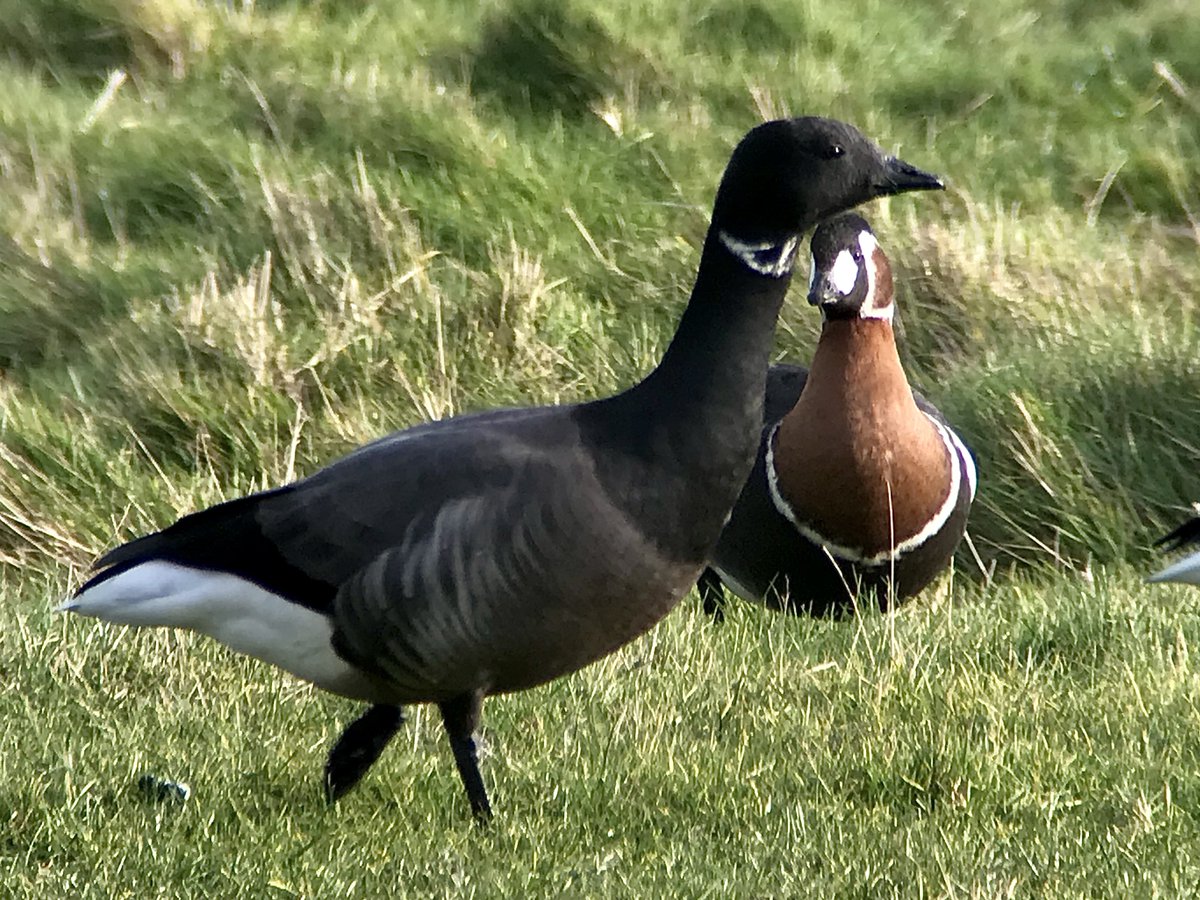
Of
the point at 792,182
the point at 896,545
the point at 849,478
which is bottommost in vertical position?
the point at 896,545

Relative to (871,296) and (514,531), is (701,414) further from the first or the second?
(871,296)

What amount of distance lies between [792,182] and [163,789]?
1714 mm

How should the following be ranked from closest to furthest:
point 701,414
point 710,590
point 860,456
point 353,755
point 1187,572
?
point 1187,572 < point 701,414 < point 353,755 < point 860,456 < point 710,590

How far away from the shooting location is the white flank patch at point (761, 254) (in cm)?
403

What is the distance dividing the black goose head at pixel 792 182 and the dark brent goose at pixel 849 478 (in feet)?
4.96

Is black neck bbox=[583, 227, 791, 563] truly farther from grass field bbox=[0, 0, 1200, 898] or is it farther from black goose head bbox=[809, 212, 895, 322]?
black goose head bbox=[809, 212, 895, 322]

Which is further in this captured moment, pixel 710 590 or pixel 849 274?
pixel 710 590

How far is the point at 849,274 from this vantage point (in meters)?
5.71

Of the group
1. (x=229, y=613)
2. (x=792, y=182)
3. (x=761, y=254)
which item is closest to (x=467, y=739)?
(x=229, y=613)

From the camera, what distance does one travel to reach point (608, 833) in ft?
12.5

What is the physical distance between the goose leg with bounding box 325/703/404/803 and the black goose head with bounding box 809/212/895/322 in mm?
2124

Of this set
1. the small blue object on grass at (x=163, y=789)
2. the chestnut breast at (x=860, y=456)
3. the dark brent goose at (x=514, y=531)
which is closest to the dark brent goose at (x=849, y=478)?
the chestnut breast at (x=860, y=456)

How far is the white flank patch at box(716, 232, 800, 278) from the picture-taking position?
403 centimetres

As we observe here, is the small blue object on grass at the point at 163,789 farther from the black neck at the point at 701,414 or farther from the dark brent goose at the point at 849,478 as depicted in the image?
the dark brent goose at the point at 849,478
